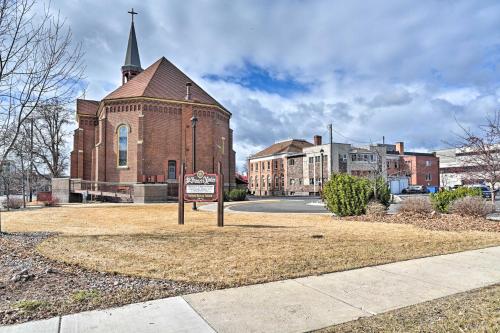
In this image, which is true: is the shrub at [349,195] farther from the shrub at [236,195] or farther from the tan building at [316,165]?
the tan building at [316,165]

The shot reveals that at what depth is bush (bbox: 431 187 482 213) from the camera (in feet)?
53.2

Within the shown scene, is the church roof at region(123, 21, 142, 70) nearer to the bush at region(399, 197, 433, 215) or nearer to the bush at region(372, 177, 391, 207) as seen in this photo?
the bush at region(372, 177, 391, 207)

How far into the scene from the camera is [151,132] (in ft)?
124

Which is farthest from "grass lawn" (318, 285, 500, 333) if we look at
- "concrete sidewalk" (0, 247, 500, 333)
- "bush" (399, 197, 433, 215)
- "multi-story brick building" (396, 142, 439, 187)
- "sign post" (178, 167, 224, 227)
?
"multi-story brick building" (396, 142, 439, 187)

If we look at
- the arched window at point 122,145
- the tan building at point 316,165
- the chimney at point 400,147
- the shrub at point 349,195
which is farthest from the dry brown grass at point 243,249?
the chimney at point 400,147

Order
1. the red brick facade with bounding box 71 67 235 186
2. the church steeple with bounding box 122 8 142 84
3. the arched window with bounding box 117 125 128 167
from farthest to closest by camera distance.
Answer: the church steeple with bounding box 122 8 142 84 < the arched window with bounding box 117 125 128 167 < the red brick facade with bounding box 71 67 235 186

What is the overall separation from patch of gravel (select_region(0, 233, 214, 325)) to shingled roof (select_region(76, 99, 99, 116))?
4031 centimetres

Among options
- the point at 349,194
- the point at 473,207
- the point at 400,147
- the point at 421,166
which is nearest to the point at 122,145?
the point at 349,194

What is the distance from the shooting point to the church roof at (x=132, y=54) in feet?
170

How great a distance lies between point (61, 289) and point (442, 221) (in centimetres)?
1279

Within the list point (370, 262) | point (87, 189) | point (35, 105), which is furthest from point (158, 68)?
point (370, 262)

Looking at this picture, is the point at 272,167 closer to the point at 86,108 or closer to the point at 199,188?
the point at 86,108

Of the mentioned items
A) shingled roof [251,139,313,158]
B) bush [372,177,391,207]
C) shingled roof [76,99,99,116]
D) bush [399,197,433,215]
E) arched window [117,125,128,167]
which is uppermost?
shingled roof [76,99,99,116]

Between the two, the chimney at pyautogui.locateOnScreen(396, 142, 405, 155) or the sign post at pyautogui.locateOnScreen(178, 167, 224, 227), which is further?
the chimney at pyautogui.locateOnScreen(396, 142, 405, 155)
